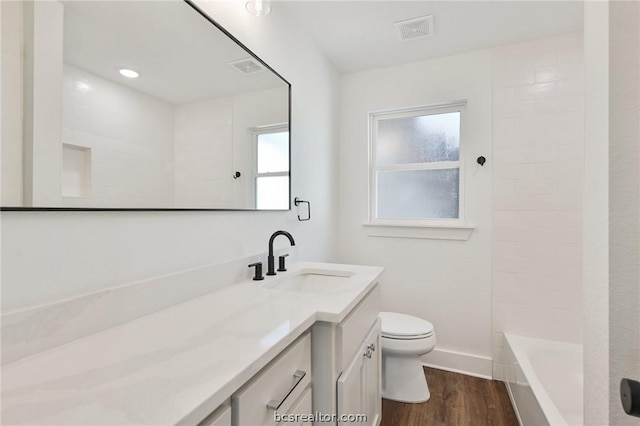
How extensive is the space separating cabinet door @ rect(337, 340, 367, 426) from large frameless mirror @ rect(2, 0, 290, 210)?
0.80 metres

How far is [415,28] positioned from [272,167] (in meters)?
1.38

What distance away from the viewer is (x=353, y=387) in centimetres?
108

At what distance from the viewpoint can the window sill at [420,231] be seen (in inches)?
88.6

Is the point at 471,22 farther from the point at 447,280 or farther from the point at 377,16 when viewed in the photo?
the point at 447,280

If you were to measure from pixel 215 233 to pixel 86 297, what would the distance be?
0.52 m

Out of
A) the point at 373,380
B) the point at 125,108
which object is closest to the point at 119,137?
the point at 125,108

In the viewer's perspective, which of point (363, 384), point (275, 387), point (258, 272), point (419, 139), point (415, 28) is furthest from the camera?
point (419, 139)

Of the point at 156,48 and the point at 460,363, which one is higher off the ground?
the point at 156,48

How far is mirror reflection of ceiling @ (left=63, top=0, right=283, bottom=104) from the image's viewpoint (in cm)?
78

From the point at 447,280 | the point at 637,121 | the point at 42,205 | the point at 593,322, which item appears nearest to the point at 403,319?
the point at 447,280

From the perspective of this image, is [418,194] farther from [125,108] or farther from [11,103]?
[11,103]

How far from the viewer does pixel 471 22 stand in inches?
75.3

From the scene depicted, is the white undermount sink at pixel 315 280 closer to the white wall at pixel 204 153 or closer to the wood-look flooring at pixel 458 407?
the white wall at pixel 204 153

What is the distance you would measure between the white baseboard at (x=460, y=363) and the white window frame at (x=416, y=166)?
3.20ft
